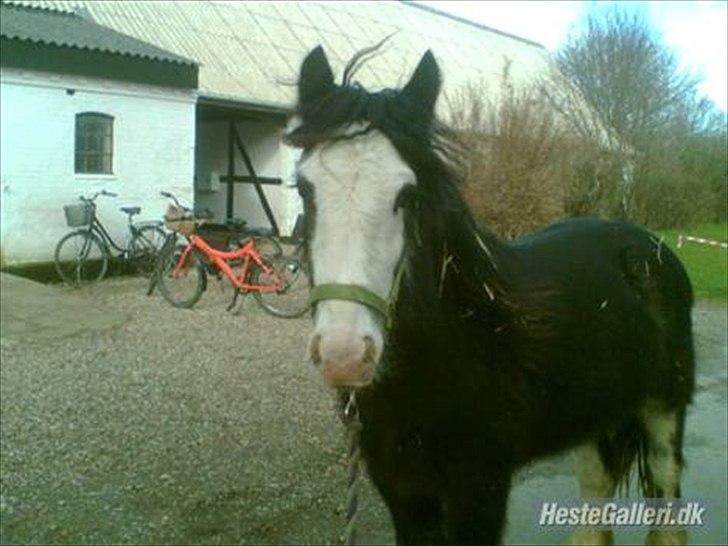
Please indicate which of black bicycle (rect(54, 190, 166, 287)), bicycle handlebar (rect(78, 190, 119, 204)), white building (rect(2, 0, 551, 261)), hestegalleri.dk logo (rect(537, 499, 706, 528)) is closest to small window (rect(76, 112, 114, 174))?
white building (rect(2, 0, 551, 261))

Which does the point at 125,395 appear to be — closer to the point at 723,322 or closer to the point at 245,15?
the point at 723,322

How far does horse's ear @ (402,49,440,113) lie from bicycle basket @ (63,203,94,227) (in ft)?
42.6

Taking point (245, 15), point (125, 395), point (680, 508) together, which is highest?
point (245, 15)

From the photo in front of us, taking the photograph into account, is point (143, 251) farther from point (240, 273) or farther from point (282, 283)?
point (282, 283)

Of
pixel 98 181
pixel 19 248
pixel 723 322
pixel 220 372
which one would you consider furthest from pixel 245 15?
pixel 220 372

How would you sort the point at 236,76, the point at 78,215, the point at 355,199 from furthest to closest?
the point at 236,76 → the point at 78,215 → the point at 355,199

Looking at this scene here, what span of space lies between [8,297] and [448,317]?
10533 millimetres

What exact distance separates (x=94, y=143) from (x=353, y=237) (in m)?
14.9

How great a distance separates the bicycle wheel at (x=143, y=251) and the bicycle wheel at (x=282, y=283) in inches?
131

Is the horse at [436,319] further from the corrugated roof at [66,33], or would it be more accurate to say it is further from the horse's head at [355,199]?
the corrugated roof at [66,33]

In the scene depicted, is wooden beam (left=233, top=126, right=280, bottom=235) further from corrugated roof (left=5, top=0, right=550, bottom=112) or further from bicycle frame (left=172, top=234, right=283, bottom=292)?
bicycle frame (left=172, top=234, right=283, bottom=292)

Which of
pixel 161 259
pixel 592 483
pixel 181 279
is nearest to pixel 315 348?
pixel 592 483

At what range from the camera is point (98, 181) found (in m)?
16.2

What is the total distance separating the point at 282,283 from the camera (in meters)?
12.4
